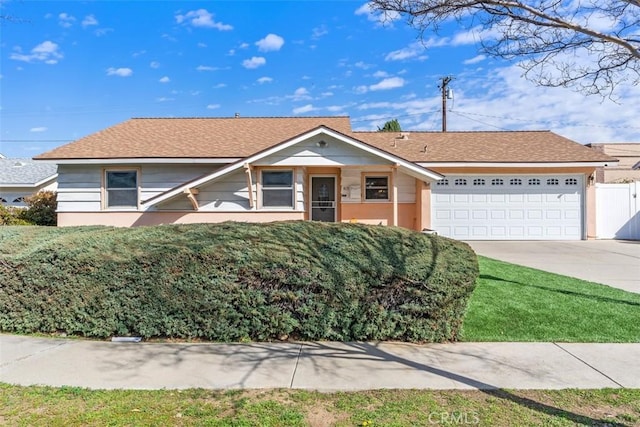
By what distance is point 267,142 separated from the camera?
1327 cm

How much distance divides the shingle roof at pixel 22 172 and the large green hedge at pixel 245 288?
68.9ft

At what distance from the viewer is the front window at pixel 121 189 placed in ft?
40.7

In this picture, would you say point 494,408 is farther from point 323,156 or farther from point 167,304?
point 323,156

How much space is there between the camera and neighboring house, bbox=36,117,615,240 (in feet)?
37.9

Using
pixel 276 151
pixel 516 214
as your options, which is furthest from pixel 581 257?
pixel 276 151

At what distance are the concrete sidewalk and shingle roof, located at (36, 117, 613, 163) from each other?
319 inches

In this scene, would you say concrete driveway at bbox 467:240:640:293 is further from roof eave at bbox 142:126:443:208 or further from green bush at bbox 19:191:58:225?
green bush at bbox 19:191:58:225

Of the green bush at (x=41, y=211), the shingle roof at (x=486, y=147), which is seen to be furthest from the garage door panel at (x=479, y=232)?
the green bush at (x=41, y=211)

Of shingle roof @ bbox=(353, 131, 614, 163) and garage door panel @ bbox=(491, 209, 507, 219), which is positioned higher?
shingle roof @ bbox=(353, 131, 614, 163)

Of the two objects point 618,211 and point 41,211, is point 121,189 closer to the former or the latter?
point 41,211

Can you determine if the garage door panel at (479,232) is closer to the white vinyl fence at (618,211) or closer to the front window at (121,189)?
the white vinyl fence at (618,211)

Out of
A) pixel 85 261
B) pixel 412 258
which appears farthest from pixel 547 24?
pixel 85 261

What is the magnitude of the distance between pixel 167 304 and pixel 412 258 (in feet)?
11.1

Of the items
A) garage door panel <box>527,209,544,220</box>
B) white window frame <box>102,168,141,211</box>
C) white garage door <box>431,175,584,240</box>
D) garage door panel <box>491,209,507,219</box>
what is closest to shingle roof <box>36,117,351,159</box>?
white window frame <box>102,168,141,211</box>
